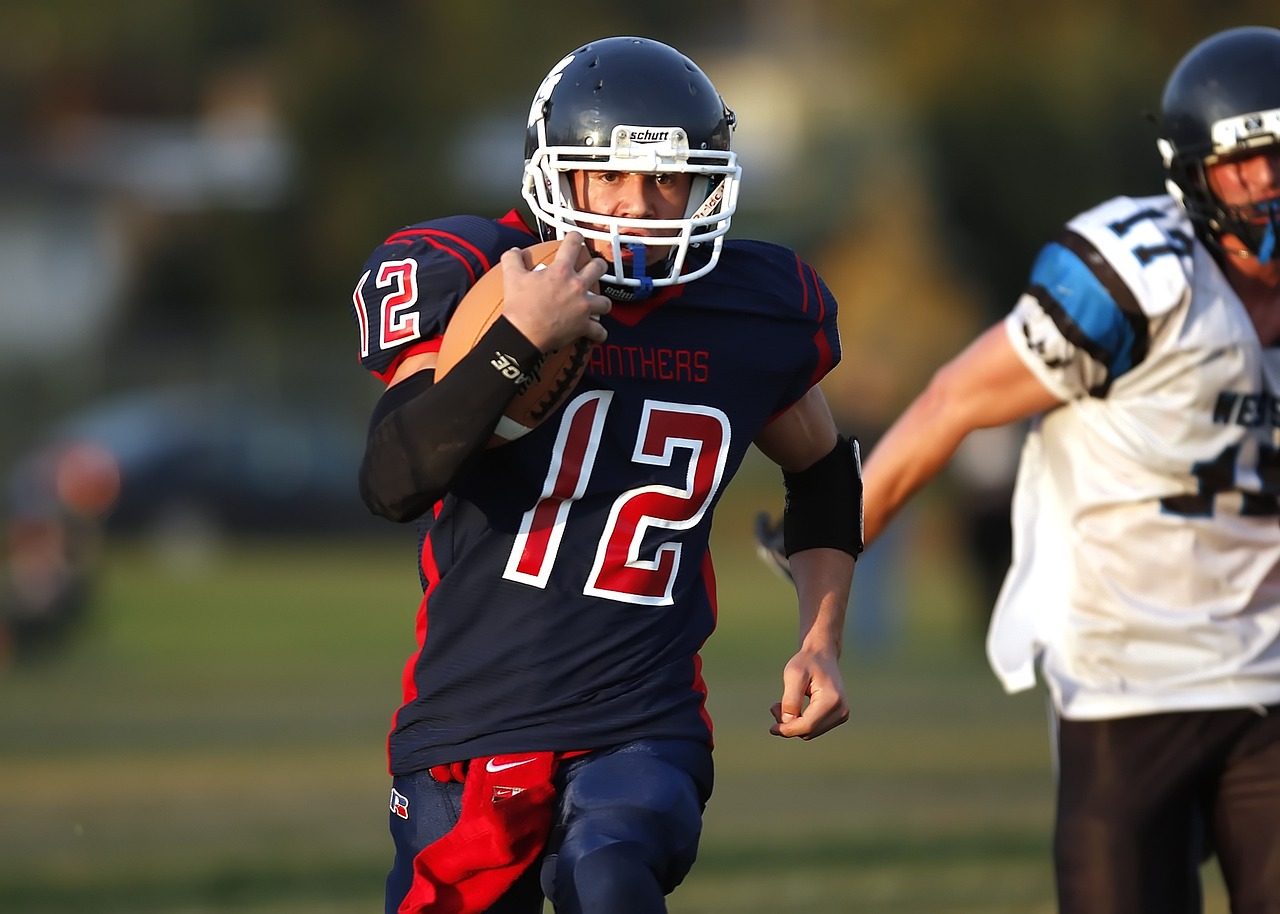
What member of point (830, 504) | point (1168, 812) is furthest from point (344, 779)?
point (830, 504)

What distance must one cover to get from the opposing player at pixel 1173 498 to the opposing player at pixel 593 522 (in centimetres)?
92

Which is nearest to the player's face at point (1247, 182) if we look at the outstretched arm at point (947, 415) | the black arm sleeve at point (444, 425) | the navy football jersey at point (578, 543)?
the outstretched arm at point (947, 415)

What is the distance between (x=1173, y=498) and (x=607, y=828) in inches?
65.9

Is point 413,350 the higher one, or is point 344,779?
point 413,350

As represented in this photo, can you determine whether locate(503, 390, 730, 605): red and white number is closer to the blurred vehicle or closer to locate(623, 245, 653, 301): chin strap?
locate(623, 245, 653, 301): chin strap

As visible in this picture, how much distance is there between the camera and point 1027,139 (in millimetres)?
35156

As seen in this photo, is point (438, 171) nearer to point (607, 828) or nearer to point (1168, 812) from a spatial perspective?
point (1168, 812)

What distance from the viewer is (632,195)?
3684 mm

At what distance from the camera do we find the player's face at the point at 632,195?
3.67 metres

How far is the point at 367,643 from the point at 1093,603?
12727 mm

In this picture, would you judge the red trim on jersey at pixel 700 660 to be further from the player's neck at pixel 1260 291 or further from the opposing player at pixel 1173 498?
the player's neck at pixel 1260 291

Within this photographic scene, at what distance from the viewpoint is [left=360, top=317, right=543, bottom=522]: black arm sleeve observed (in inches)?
132

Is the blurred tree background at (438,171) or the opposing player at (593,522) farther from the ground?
the opposing player at (593,522)

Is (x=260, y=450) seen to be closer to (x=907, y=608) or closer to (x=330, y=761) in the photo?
(x=907, y=608)
